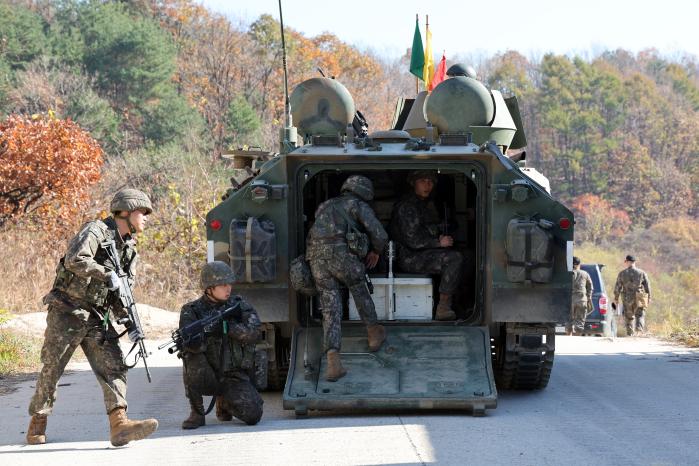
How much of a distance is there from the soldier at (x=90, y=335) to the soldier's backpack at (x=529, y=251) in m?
3.07

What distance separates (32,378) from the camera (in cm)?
1202

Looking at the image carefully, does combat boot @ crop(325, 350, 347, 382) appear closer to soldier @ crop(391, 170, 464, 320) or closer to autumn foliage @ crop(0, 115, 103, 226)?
soldier @ crop(391, 170, 464, 320)

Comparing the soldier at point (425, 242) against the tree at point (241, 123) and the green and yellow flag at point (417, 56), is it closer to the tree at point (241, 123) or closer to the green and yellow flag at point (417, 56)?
the green and yellow flag at point (417, 56)

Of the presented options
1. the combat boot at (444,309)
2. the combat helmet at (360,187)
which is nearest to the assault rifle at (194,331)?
the combat helmet at (360,187)

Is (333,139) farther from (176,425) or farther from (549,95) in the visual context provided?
(549,95)

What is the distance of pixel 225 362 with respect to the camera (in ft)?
28.6

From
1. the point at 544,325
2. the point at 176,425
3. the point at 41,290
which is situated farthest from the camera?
the point at 41,290

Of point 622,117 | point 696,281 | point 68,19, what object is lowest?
point 696,281

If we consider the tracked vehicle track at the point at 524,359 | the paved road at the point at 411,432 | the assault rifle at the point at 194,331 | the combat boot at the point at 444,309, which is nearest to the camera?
the paved road at the point at 411,432

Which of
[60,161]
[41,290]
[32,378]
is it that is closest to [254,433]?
[32,378]

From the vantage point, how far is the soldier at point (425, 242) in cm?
1017

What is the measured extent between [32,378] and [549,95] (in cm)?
4676

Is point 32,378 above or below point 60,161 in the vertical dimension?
below

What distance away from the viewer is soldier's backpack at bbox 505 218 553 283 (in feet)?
30.9
